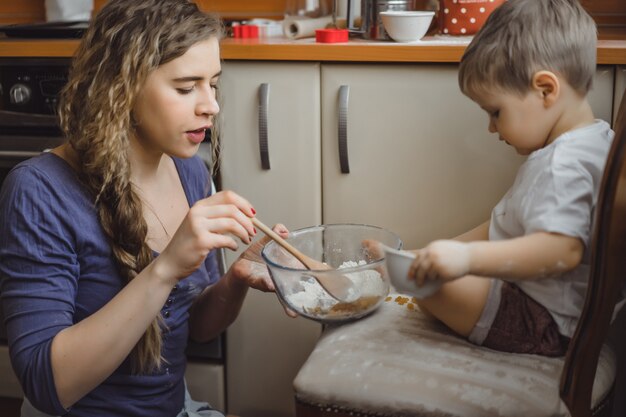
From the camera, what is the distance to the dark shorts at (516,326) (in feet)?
4.19

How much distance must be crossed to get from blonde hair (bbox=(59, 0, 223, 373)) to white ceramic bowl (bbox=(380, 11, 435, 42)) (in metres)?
0.47

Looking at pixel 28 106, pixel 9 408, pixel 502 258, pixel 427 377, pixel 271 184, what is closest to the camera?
pixel 502 258

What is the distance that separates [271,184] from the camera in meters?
1.78

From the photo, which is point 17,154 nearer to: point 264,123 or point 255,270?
point 264,123

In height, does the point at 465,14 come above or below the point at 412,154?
above

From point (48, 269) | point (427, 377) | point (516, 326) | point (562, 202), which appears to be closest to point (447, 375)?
point (427, 377)

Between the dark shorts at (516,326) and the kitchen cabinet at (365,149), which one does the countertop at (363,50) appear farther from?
the dark shorts at (516,326)

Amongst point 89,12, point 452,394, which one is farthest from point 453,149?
point 89,12

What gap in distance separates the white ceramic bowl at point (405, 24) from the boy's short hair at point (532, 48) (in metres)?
0.41

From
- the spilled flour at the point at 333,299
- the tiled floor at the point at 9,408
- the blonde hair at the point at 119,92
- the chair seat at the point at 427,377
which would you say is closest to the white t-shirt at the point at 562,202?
the chair seat at the point at 427,377

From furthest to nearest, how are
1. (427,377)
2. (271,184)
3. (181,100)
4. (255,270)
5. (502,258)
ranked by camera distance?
(271,184), (255,270), (181,100), (427,377), (502,258)

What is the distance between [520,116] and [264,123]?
2.10 feet

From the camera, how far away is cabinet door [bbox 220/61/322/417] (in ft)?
5.65

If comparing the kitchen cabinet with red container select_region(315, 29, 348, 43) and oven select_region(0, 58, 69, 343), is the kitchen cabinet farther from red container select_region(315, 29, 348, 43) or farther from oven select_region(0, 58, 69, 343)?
oven select_region(0, 58, 69, 343)
